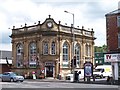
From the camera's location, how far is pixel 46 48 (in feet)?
189

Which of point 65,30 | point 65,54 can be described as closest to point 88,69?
point 65,54

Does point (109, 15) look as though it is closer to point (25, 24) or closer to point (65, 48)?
point (65, 48)

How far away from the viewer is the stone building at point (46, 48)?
57062 mm

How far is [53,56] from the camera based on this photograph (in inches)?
2238

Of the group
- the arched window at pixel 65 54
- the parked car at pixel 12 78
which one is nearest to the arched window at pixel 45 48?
the arched window at pixel 65 54

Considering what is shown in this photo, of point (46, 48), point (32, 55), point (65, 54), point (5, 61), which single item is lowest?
point (5, 61)

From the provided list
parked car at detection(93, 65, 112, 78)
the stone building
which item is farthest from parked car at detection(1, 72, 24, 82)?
parked car at detection(93, 65, 112, 78)

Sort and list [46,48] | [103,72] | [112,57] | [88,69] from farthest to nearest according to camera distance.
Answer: [103,72], [46,48], [112,57], [88,69]

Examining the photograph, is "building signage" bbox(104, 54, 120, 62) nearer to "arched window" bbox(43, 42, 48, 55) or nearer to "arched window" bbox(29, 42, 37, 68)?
"arched window" bbox(43, 42, 48, 55)

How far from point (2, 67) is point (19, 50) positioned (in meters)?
12.5

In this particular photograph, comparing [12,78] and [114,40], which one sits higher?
[114,40]

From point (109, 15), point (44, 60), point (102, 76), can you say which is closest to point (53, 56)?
point (44, 60)

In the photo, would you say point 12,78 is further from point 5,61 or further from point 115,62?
point 5,61

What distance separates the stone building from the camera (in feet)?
187
